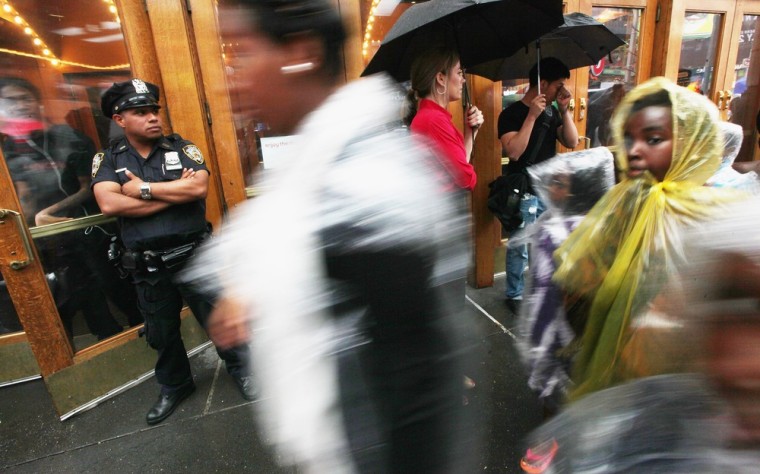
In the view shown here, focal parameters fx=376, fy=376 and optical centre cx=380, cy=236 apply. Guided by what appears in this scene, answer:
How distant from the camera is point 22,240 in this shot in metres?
2.26

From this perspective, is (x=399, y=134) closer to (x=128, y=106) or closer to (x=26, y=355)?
(x=128, y=106)

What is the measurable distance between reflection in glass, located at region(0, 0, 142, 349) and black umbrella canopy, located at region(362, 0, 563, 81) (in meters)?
1.90

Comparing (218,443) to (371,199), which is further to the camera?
(218,443)

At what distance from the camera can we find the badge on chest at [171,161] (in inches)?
90.7

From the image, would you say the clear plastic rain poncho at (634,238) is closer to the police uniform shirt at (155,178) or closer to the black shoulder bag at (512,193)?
the black shoulder bag at (512,193)

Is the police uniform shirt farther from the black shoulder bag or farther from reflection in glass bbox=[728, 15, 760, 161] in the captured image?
reflection in glass bbox=[728, 15, 760, 161]

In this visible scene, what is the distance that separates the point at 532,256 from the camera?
60.2 inches

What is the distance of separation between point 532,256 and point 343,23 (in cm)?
114

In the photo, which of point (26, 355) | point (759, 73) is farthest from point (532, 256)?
point (759, 73)

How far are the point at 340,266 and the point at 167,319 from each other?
2208mm

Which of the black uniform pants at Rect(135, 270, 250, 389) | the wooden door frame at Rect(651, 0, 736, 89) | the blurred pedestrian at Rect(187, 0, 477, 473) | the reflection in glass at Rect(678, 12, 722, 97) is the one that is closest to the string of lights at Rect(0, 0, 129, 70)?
the black uniform pants at Rect(135, 270, 250, 389)

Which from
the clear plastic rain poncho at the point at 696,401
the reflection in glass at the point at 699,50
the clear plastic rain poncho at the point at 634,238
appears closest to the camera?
the clear plastic rain poncho at the point at 696,401

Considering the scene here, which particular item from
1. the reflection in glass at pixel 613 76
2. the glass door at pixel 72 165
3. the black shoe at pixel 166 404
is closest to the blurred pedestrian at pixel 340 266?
the black shoe at pixel 166 404

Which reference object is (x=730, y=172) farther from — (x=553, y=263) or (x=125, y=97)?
(x=125, y=97)
